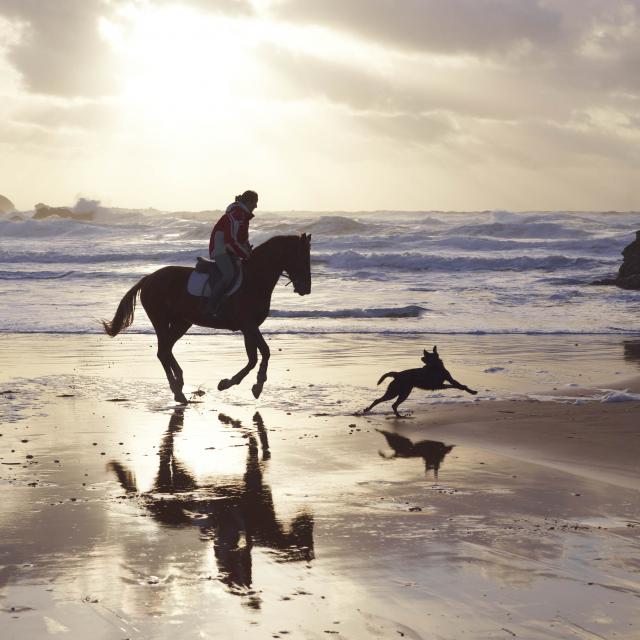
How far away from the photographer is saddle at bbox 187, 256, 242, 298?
1301 cm

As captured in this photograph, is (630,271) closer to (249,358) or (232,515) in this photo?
(249,358)

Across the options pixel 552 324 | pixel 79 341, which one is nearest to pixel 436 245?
pixel 552 324

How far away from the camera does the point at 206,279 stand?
43.1 feet

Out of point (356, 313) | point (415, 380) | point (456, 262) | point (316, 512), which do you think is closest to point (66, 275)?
point (456, 262)

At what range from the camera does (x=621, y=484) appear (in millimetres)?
8148

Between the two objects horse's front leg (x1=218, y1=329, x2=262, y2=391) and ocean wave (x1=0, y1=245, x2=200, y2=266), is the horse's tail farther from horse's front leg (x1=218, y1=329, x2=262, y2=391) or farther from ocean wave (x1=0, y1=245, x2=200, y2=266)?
ocean wave (x1=0, y1=245, x2=200, y2=266)

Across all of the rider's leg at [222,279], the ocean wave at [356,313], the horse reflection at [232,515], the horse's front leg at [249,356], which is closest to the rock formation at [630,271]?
the ocean wave at [356,313]

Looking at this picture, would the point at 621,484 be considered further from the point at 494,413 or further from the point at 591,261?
the point at 591,261

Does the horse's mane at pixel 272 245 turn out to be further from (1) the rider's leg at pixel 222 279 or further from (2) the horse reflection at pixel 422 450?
(2) the horse reflection at pixel 422 450

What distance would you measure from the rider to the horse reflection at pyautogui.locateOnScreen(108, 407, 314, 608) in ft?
12.9

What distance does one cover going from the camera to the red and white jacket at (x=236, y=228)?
42.1ft

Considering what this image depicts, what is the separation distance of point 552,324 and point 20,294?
56.5 feet

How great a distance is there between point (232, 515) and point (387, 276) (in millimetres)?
34074

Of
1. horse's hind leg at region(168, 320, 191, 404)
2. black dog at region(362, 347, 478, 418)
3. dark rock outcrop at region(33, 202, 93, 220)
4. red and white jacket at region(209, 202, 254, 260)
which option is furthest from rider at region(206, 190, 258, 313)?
dark rock outcrop at region(33, 202, 93, 220)
